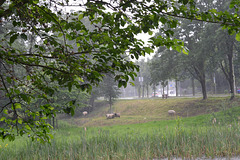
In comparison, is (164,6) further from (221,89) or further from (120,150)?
(221,89)

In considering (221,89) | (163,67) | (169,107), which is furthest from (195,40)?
(221,89)

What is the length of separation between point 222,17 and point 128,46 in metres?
1.72

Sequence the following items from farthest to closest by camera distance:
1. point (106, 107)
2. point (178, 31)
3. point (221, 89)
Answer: point (221, 89) < point (106, 107) < point (178, 31)

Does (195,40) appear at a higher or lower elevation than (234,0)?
higher

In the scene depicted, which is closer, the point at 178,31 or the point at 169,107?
the point at 178,31

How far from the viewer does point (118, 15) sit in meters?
3.52

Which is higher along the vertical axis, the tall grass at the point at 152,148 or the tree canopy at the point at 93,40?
the tree canopy at the point at 93,40

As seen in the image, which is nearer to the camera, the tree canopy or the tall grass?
the tree canopy

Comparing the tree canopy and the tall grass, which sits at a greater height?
the tree canopy

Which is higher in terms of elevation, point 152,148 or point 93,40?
point 93,40

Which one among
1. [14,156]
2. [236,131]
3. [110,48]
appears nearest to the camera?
[110,48]

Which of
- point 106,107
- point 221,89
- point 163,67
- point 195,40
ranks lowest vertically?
point 106,107

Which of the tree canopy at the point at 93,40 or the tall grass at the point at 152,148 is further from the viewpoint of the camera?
the tall grass at the point at 152,148

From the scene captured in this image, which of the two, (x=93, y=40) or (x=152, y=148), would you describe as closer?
(x=93, y=40)
